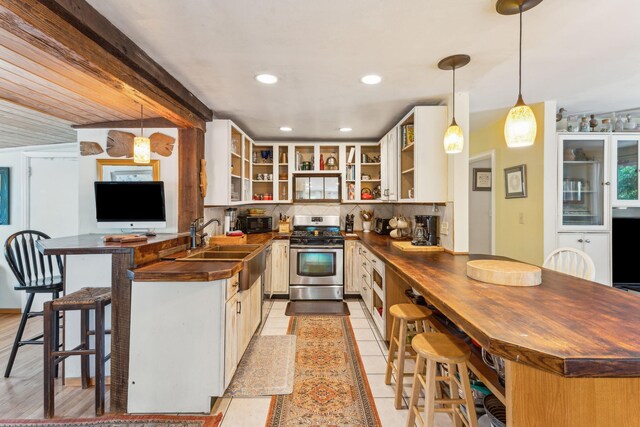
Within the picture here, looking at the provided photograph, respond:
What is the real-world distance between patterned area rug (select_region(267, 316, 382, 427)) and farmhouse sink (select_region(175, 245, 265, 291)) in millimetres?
815

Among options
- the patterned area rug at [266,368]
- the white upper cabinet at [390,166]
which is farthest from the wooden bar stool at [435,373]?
the white upper cabinet at [390,166]

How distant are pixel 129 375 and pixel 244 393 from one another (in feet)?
2.45

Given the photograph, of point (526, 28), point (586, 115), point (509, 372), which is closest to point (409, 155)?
point (526, 28)

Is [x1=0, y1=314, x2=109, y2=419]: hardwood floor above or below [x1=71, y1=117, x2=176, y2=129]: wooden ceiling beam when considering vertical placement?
below

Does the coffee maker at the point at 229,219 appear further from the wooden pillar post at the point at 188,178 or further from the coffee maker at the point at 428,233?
the coffee maker at the point at 428,233

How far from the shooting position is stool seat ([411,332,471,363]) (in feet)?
4.51

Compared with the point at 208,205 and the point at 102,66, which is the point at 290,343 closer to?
the point at 208,205

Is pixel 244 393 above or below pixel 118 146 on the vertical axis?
below

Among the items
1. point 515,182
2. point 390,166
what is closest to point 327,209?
point 390,166

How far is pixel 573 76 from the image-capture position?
238 cm

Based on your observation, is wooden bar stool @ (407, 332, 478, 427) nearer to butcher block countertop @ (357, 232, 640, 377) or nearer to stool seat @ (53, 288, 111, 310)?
butcher block countertop @ (357, 232, 640, 377)

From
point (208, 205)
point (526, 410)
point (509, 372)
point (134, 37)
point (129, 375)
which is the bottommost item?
point (129, 375)

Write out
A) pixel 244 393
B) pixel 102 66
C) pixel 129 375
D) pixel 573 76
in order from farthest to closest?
1. pixel 573 76
2. pixel 244 393
3. pixel 129 375
4. pixel 102 66

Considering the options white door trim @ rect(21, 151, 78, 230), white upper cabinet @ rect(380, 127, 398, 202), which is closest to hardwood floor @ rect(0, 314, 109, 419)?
white door trim @ rect(21, 151, 78, 230)
